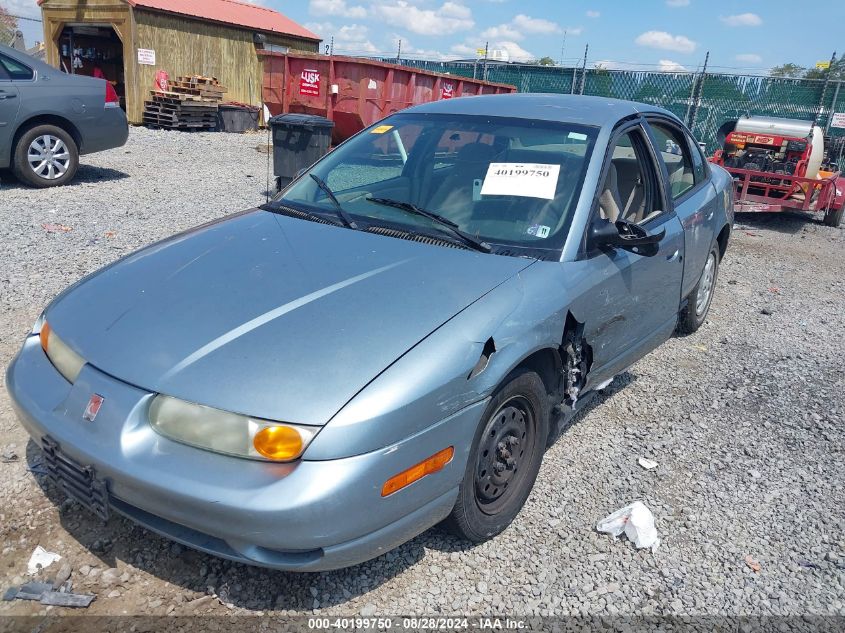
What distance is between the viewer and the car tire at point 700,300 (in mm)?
5168

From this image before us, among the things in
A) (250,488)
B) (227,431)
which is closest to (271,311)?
(227,431)

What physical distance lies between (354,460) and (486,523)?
91 cm

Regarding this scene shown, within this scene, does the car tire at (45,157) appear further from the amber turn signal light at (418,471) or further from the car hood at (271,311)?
the amber turn signal light at (418,471)

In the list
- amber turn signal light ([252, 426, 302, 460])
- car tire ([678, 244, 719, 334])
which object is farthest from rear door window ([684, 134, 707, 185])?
amber turn signal light ([252, 426, 302, 460])

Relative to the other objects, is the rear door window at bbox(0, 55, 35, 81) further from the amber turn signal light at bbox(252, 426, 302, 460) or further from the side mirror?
the amber turn signal light at bbox(252, 426, 302, 460)

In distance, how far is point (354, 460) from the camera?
2049 millimetres

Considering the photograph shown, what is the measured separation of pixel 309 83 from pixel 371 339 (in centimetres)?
1335

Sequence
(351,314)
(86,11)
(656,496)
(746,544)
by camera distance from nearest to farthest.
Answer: (351,314)
(746,544)
(656,496)
(86,11)

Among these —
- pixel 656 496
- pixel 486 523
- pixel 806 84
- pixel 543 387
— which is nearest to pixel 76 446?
pixel 486 523

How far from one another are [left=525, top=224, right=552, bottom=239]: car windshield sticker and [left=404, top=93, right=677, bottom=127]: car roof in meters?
0.76

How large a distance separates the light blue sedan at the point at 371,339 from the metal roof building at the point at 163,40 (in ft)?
52.8

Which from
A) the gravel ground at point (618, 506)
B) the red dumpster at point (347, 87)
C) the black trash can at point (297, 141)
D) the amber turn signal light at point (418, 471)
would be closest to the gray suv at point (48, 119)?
the black trash can at point (297, 141)

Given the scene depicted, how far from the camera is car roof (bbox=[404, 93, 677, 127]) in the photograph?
11.7 ft

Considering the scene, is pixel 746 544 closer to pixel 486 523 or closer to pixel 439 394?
pixel 486 523
